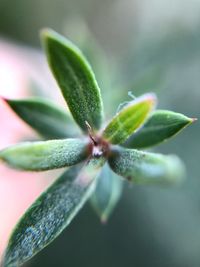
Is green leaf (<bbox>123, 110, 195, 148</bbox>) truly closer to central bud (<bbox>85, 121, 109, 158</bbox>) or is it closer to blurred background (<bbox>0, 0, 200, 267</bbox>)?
central bud (<bbox>85, 121, 109, 158</bbox>)

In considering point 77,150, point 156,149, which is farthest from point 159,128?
point 156,149

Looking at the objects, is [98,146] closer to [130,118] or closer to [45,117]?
[130,118]

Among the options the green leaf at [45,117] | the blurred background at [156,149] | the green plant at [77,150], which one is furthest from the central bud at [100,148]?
the blurred background at [156,149]

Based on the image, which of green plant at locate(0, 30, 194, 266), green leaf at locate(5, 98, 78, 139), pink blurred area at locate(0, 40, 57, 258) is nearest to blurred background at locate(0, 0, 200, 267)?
green leaf at locate(5, 98, 78, 139)

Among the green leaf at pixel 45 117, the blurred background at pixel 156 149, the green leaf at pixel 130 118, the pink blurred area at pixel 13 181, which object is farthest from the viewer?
the pink blurred area at pixel 13 181

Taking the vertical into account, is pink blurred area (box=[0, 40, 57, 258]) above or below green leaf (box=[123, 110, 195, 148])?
above

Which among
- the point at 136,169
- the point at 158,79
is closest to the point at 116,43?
the point at 158,79

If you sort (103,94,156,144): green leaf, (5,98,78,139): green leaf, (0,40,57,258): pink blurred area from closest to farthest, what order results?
(103,94,156,144): green leaf, (5,98,78,139): green leaf, (0,40,57,258): pink blurred area

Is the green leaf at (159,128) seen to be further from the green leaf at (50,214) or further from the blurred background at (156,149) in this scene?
the blurred background at (156,149)
